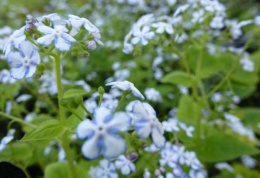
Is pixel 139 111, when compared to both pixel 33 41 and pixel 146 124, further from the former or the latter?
pixel 33 41

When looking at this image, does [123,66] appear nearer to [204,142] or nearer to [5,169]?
[204,142]

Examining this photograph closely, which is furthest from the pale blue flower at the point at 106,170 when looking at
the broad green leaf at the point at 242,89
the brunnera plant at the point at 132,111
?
the broad green leaf at the point at 242,89

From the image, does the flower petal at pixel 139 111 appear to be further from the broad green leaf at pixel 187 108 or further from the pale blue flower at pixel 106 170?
the broad green leaf at pixel 187 108

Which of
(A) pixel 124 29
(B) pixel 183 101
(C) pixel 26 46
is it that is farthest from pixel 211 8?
(A) pixel 124 29

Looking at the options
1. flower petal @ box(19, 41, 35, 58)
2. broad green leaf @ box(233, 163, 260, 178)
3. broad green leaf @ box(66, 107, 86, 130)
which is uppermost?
flower petal @ box(19, 41, 35, 58)

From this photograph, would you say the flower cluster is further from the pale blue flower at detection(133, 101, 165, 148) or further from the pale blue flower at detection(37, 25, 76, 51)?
the pale blue flower at detection(133, 101, 165, 148)

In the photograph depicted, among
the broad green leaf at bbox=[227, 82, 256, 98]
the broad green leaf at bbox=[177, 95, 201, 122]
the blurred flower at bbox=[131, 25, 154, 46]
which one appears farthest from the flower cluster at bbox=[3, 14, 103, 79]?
the broad green leaf at bbox=[227, 82, 256, 98]
